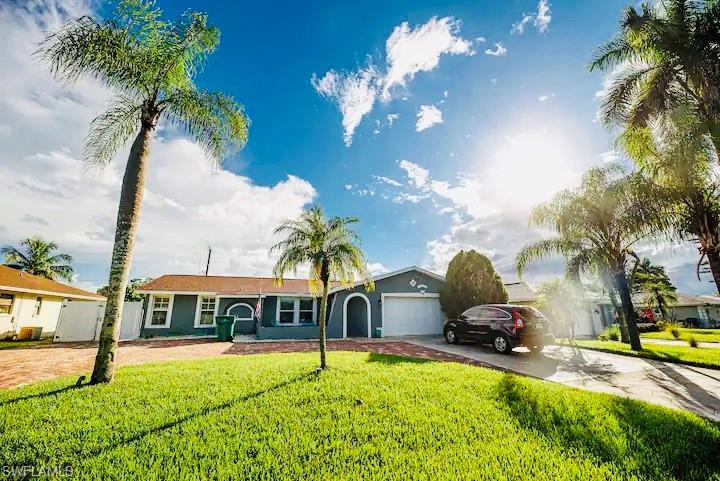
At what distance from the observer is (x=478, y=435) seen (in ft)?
12.9

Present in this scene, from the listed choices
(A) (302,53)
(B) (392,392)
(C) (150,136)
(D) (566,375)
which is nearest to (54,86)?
(C) (150,136)

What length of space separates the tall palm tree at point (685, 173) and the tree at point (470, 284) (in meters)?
8.70

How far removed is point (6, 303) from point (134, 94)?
1786cm

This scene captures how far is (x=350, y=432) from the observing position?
3.98 meters

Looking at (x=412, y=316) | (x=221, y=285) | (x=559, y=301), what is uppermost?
(x=221, y=285)

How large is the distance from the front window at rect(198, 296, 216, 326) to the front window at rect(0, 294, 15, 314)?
31.7ft

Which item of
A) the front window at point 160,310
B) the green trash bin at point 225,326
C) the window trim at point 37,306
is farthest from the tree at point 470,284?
the window trim at point 37,306

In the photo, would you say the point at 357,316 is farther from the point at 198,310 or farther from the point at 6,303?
the point at 6,303

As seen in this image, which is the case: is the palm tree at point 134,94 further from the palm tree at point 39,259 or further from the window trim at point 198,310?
the palm tree at point 39,259

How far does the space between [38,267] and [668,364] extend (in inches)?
1852

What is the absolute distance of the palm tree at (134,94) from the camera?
6.63 m

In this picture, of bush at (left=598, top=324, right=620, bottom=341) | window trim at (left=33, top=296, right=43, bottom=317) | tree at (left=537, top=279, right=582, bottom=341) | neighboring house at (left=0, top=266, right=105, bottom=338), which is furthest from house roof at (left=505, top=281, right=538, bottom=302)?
window trim at (left=33, top=296, right=43, bottom=317)

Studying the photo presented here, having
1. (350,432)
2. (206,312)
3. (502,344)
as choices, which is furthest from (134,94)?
(206,312)

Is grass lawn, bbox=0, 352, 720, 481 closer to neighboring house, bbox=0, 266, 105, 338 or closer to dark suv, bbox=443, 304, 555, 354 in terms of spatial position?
dark suv, bbox=443, 304, 555, 354
